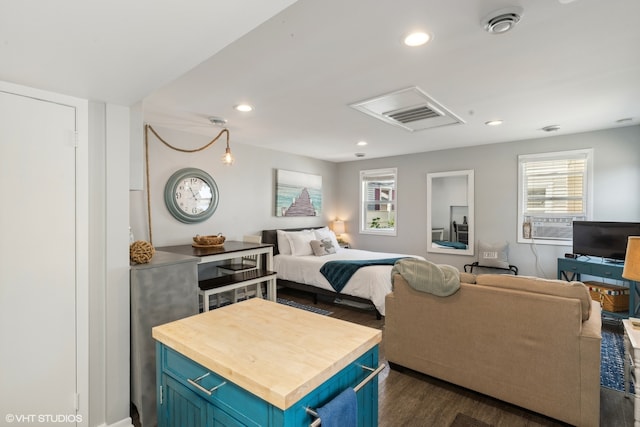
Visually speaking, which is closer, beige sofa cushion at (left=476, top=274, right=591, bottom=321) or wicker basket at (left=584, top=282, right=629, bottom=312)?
beige sofa cushion at (left=476, top=274, right=591, bottom=321)

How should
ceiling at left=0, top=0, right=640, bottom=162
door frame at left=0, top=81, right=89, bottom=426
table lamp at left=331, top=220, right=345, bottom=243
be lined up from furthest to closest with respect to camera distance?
table lamp at left=331, top=220, right=345, bottom=243, door frame at left=0, top=81, right=89, bottom=426, ceiling at left=0, top=0, right=640, bottom=162

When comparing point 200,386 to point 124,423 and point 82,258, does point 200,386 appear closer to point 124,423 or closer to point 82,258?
point 82,258

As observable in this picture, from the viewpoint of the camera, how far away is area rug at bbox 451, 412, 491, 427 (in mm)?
1966

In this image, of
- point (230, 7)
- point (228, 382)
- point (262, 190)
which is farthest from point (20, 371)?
point (262, 190)

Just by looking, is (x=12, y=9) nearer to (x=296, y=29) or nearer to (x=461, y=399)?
(x=296, y=29)

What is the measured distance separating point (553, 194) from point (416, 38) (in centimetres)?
404

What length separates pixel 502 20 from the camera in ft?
5.57

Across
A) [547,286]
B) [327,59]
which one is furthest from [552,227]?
[327,59]

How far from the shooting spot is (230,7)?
1050mm

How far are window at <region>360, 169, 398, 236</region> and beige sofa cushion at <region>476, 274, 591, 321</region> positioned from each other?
3904mm

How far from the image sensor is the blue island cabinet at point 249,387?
2.94ft

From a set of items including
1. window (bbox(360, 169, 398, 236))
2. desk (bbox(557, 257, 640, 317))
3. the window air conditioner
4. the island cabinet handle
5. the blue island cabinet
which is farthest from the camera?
window (bbox(360, 169, 398, 236))

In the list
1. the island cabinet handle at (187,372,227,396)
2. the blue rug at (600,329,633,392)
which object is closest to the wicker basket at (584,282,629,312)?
the blue rug at (600,329,633,392)

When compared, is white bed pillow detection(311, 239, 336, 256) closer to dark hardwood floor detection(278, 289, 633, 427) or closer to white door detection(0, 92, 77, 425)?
dark hardwood floor detection(278, 289, 633, 427)
